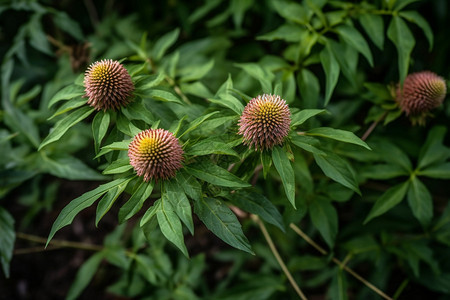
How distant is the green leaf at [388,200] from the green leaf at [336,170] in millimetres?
572

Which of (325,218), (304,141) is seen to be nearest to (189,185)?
(304,141)

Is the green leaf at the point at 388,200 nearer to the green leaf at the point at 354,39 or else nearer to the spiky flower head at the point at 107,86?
the green leaf at the point at 354,39

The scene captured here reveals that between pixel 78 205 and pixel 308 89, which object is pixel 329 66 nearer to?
pixel 308 89

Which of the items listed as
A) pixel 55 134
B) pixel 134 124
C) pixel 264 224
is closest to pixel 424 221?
pixel 264 224

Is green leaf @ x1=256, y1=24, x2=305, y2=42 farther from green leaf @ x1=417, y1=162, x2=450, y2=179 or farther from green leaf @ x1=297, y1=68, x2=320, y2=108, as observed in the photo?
green leaf @ x1=417, y1=162, x2=450, y2=179

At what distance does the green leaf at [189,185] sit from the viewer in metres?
1.65

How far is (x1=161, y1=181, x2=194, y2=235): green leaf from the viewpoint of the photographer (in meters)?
1.58

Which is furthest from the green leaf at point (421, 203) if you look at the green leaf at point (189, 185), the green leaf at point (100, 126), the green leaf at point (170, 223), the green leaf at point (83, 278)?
the green leaf at point (83, 278)

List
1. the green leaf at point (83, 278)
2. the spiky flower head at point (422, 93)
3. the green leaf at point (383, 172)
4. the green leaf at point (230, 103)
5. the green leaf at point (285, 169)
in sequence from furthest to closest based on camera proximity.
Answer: the green leaf at point (83, 278), the green leaf at point (383, 172), the spiky flower head at point (422, 93), the green leaf at point (230, 103), the green leaf at point (285, 169)

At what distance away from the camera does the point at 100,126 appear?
185cm

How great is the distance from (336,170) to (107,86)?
1106mm

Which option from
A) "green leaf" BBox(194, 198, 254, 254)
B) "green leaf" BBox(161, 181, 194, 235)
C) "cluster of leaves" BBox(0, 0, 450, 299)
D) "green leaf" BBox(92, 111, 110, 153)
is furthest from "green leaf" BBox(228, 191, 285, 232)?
"green leaf" BBox(92, 111, 110, 153)

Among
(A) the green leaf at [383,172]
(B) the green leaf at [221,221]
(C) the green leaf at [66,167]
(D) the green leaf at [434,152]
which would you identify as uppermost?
(B) the green leaf at [221,221]

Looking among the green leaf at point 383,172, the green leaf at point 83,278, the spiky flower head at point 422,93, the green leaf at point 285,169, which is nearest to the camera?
the green leaf at point 285,169
